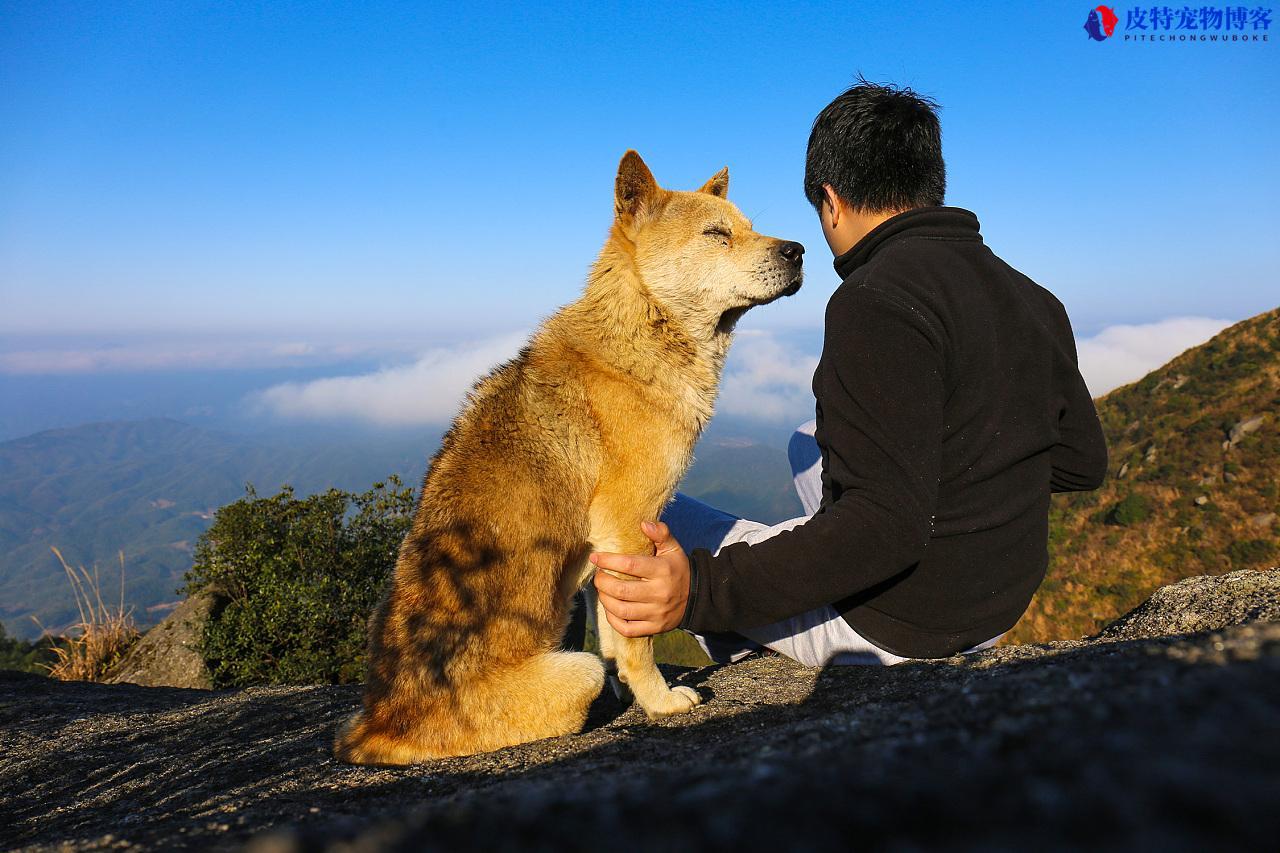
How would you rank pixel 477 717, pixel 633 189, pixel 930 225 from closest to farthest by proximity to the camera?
pixel 477 717 < pixel 930 225 < pixel 633 189

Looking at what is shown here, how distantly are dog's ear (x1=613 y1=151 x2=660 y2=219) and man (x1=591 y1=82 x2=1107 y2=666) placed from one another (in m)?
1.18

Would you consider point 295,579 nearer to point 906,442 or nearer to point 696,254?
point 696,254

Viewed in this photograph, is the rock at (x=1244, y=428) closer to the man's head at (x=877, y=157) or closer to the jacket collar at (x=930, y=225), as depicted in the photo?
the man's head at (x=877, y=157)

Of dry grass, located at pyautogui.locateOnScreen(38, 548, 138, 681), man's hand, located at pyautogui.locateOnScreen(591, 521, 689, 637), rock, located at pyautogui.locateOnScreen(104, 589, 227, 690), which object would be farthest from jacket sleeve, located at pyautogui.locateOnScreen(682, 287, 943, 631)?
dry grass, located at pyautogui.locateOnScreen(38, 548, 138, 681)

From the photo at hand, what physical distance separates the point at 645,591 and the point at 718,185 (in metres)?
3.68

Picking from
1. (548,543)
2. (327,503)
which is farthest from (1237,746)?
(327,503)

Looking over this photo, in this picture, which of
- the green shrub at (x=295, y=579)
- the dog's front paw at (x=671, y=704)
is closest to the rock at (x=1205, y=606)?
the dog's front paw at (x=671, y=704)

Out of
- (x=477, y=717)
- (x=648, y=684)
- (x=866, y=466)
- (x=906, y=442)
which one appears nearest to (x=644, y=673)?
(x=648, y=684)

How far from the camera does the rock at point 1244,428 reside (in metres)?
14.4

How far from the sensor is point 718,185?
221 inches

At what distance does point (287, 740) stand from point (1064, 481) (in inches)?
207

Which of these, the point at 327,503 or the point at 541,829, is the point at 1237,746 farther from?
the point at 327,503

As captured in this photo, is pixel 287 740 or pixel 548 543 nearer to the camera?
pixel 548 543

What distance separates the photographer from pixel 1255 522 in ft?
42.7
